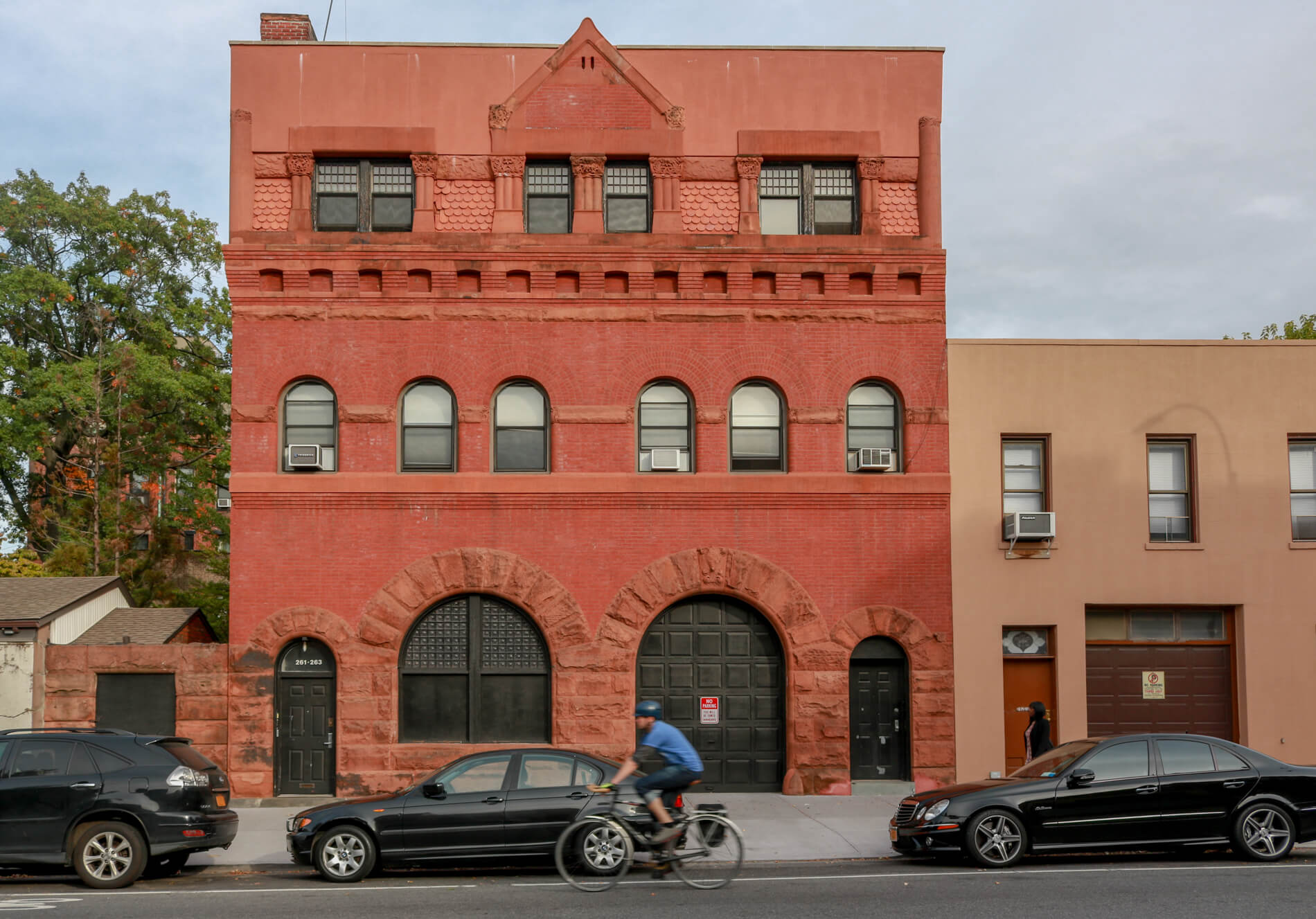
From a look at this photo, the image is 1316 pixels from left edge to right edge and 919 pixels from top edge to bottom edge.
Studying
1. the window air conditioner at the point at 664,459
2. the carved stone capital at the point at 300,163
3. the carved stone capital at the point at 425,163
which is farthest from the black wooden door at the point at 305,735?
the carved stone capital at the point at 425,163

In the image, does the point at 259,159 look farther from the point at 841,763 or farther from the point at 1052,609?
the point at 1052,609

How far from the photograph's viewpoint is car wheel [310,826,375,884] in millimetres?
12656

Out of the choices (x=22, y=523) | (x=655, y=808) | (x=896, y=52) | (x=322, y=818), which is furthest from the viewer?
(x=22, y=523)

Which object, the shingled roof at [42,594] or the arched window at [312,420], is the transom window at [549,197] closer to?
the arched window at [312,420]

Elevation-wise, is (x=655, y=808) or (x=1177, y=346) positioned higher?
(x=1177, y=346)

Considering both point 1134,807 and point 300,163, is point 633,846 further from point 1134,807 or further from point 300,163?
point 300,163

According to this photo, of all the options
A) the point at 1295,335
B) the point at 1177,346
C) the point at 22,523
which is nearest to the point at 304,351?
the point at 1177,346

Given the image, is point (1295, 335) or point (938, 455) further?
point (1295, 335)

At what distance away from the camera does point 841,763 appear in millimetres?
19266

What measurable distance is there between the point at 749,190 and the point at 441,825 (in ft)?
38.8

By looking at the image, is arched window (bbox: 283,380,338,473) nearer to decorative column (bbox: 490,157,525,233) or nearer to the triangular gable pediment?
decorative column (bbox: 490,157,525,233)

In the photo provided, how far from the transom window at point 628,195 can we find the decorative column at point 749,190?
1530mm

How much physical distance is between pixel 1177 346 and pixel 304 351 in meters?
14.2

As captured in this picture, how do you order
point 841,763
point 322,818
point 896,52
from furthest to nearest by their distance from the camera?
1. point 896,52
2. point 841,763
3. point 322,818
